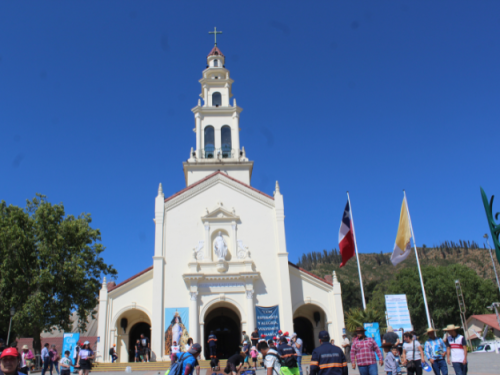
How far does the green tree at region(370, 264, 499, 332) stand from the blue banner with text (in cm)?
3386

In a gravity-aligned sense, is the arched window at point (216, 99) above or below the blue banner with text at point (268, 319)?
above

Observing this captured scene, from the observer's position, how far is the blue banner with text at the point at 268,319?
27.0 m

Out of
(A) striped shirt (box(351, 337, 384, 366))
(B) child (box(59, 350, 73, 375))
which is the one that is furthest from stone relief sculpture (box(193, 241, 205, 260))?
(A) striped shirt (box(351, 337, 384, 366))

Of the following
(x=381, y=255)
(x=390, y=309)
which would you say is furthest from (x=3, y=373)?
(x=381, y=255)

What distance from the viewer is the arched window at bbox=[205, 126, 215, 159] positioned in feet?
121

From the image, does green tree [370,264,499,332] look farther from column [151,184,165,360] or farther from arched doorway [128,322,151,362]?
column [151,184,165,360]

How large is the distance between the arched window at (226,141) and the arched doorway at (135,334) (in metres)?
15.7

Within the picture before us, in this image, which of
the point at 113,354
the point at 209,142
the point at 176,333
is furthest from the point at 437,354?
the point at 209,142

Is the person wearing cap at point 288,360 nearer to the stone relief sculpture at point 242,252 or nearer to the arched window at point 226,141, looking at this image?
the stone relief sculpture at point 242,252

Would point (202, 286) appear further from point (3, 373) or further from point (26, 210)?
point (3, 373)

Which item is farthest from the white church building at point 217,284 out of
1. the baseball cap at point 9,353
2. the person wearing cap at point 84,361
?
the baseball cap at point 9,353

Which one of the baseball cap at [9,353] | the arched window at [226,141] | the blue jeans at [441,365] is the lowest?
the blue jeans at [441,365]

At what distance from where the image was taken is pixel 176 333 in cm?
2639

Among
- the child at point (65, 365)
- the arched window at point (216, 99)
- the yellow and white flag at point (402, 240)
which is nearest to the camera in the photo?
the child at point (65, 365)
